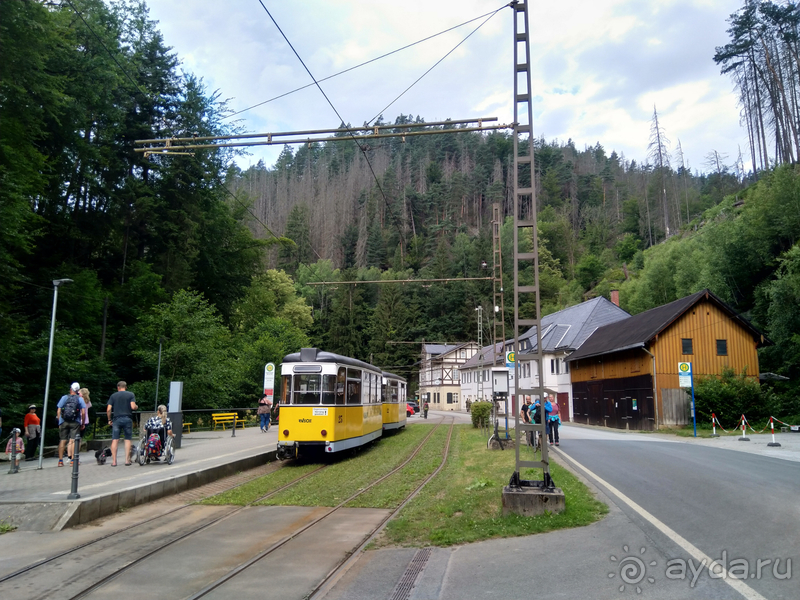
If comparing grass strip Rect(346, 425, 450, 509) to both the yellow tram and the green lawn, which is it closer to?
the green lawn

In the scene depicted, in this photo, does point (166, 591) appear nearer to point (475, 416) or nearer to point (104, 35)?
point (475, 416)

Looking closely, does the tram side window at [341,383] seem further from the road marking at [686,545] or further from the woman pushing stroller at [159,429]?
the road marking at [686,545]

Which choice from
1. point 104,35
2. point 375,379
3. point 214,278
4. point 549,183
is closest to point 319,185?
point 549,183

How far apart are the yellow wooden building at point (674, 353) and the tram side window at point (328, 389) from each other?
72.0 ft

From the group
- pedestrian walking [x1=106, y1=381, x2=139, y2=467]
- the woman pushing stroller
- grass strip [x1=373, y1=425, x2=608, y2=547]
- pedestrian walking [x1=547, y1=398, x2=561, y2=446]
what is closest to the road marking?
grass strip [x1=373, y1=425, x2=608, y2=547]

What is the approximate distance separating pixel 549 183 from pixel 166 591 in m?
138

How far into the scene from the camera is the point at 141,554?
734cm

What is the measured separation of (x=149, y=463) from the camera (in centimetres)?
1467

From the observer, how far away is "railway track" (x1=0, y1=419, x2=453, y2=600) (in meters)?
6.02

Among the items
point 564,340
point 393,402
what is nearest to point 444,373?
point 564,340

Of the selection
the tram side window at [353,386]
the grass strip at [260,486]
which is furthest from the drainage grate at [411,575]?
the tram side window at [353,386]

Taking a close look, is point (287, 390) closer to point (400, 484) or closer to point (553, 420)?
point (400, 484)

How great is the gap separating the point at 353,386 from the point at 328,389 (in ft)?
6.32

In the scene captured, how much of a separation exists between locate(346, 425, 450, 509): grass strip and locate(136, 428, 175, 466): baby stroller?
5.31 m
